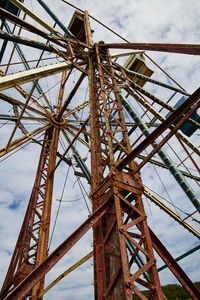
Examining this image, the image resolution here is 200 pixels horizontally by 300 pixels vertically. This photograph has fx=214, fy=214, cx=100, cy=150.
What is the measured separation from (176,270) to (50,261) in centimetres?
214

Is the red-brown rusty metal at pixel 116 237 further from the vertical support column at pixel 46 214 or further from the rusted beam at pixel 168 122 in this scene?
the vertical support column at pixel 46 214

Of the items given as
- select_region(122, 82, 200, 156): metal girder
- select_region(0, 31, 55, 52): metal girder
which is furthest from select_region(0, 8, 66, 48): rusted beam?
select_region(122, 82, 200, 156): metal girder

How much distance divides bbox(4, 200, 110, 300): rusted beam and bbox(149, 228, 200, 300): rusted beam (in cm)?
112

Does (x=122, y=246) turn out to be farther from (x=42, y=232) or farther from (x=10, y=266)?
(x=10, y=266)

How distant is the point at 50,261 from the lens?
3045 millimetres

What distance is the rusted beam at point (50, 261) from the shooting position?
2706 mm

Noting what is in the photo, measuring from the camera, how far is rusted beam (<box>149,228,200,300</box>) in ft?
11.5

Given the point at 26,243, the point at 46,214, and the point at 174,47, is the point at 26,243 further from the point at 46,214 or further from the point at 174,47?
the point at 174,47

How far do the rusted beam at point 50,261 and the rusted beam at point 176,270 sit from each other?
1.12 m

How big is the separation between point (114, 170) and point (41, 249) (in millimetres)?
6278

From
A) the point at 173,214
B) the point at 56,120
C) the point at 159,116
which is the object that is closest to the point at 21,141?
the point at 56,120

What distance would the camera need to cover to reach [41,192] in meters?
10.3

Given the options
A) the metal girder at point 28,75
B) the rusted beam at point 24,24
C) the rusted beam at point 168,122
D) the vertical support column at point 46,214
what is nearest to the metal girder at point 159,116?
the metal girder at point 28,75

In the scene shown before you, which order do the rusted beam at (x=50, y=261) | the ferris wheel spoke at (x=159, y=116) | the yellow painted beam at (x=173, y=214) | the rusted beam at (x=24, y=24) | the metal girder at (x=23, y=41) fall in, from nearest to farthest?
the rusted beam at (x=50, y=261) → the ferris wheel spoke at (x=159, y=116) → the rusted beam at (x=24, y=24) → the metal girder at (x=23, y=41) → the yellow painted beam at (x=173, y=214)
